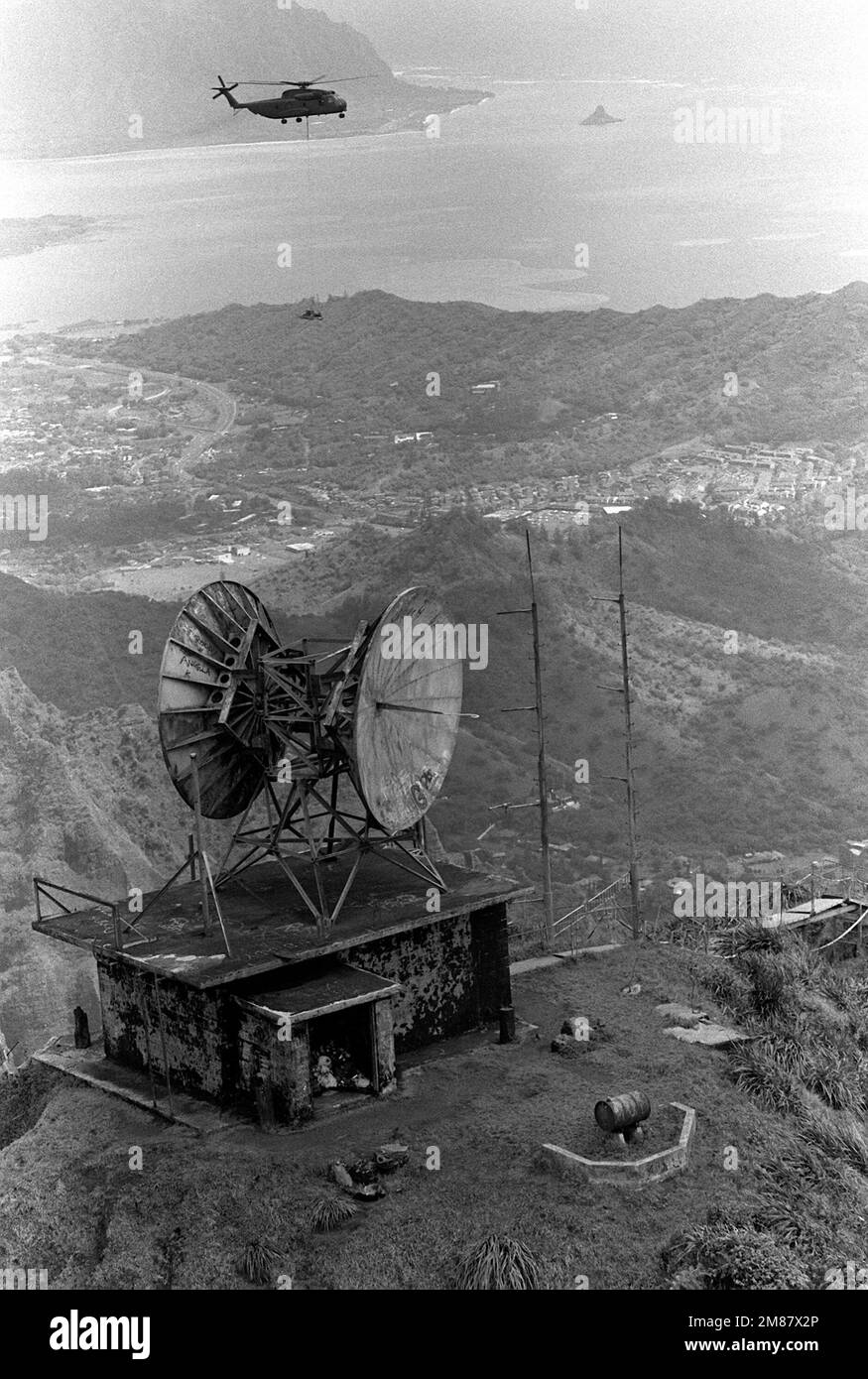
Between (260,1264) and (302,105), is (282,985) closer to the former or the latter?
(260,1264)

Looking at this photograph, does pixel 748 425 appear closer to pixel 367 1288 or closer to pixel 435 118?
pixel 435 118

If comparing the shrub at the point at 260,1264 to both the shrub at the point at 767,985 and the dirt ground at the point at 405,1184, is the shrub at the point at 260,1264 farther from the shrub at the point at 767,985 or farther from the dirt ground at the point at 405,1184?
the shrub at the point at 767,985

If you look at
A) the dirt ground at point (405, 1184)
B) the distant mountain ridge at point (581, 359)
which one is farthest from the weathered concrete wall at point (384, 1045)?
the distant mountain ridge at point (581, 359)

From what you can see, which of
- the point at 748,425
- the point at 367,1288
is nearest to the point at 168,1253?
the point at 367,1288

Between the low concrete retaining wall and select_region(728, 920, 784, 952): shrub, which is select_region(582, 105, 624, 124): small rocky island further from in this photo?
the low concrete retaining wall

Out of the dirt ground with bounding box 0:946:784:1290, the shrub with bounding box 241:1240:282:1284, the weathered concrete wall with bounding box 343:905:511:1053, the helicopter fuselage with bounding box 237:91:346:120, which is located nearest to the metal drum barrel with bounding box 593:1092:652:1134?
the dirt ground with bounding box 0:946:784:1290
